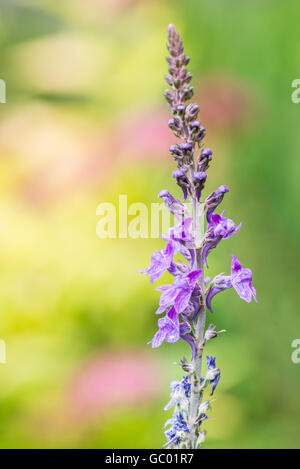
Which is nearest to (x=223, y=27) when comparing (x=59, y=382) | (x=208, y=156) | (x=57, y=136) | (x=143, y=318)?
(x=57, y=136)

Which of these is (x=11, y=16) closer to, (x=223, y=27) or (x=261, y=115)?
(x=223, y=27)

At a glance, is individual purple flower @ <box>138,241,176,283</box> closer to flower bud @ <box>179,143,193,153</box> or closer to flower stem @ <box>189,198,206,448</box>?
flower stem @ <box>189,198,206,448</box>

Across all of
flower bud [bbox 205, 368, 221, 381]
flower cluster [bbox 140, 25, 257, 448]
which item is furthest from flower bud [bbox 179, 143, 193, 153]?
flower bud [bbox 205, 368, 221, 381]

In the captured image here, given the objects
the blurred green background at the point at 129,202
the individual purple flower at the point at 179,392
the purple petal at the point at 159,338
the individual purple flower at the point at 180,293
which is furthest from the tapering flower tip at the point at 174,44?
the blurred green background at the point at 129,202

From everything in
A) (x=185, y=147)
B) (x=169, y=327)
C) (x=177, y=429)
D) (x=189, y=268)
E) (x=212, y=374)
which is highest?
(x=185, y=147)

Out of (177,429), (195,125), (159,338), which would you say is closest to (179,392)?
(177,429)

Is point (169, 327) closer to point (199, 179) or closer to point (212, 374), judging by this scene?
point (212, 374)

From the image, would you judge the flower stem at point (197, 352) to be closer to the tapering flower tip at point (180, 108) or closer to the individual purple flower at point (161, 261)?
the individual purple flower at point (161, 261)
